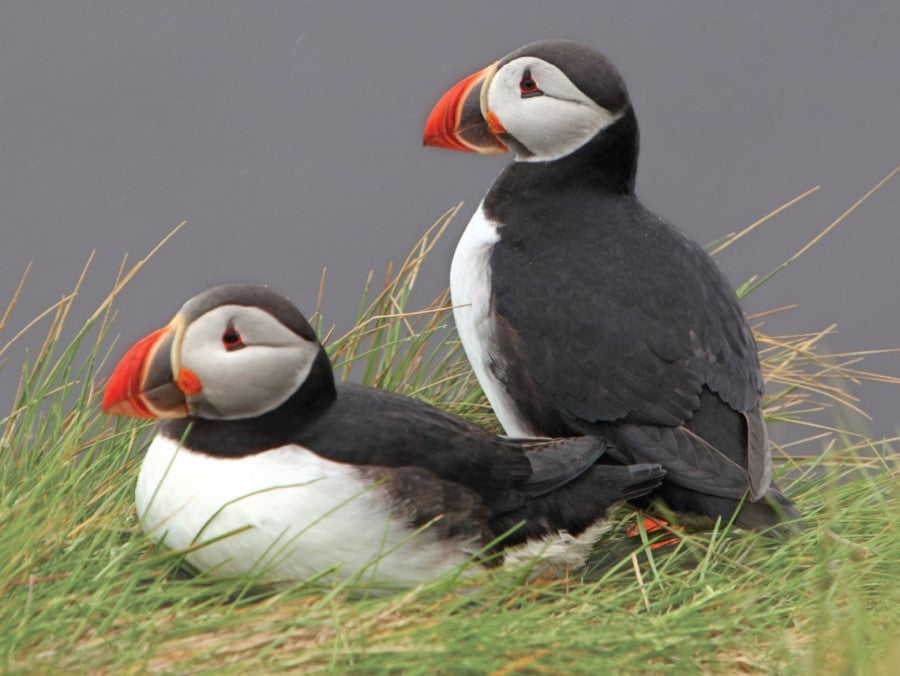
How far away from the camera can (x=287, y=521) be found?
3.71 meters

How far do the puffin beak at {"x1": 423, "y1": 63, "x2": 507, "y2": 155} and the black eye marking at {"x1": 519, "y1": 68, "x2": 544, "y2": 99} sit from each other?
0.12m

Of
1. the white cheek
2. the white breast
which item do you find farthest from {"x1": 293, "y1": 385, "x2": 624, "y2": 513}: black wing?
the white breast

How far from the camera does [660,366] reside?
14.2 feet

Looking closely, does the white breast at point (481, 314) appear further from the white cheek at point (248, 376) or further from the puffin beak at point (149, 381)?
the puffin beak at point (149, 381)

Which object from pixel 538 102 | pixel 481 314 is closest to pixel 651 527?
pixel 481 314

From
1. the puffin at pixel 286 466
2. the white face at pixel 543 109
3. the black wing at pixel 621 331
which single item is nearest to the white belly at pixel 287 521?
the puffin at pixel 286 466

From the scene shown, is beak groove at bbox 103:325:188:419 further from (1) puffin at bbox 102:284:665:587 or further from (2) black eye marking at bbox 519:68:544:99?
(2) black eye marking at bbox 519:68:544:99

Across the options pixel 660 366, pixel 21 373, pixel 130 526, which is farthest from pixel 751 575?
pixel 21 373

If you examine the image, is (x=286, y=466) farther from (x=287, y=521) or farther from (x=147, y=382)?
(x=147, y=382)

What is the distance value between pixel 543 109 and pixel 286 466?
1.48 meters

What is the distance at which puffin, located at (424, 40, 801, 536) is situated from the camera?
4312 millimetres

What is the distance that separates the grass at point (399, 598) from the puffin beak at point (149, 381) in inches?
12.2

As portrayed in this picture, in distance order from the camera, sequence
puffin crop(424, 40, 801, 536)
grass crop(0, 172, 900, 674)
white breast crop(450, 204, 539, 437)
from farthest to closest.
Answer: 1. white breast crop(450, 204, 539, 437)
2. puffin crop(424, 40, 801, 536)
3. grass crop(0, 172, 900, 674)

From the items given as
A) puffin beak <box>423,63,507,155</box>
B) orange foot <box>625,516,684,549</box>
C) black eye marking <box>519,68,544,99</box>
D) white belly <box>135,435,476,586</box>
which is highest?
black eye marking <box>519,68,544,99</box>
